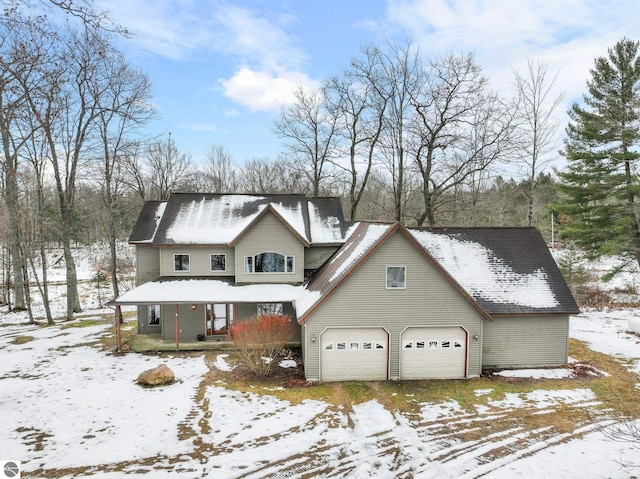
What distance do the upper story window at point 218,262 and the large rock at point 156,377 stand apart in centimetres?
662

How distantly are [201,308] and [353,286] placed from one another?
27.3 ft

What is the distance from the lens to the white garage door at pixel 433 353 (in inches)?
541

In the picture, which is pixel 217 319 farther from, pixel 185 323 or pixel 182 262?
pixel 182 262

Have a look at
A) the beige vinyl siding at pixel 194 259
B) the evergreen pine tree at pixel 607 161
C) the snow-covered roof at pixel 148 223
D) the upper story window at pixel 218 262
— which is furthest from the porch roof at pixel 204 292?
the evergreen pine tree at pixel 607 161

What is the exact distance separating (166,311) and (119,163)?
1594 centimetres

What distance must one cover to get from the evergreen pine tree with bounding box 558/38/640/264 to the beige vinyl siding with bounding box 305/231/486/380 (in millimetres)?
17465

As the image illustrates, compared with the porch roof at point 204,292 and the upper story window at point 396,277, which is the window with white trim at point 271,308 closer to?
the porch roof at point 204,292

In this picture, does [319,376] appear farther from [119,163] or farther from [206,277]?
[119,163]

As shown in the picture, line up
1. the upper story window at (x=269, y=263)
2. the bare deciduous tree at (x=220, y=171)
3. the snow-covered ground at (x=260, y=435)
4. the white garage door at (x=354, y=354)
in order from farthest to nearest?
the bare deciduous tree at (x=220, y=171), the upper story window at (x=269, y=263), the white garage door at (x=354, y=354), the snow-covered ground at (x=260, y=435)

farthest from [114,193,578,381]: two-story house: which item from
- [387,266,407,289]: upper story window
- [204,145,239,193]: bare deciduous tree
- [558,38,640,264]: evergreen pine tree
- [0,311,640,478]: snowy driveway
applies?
[204,145,239,193]: bare deciduous tree

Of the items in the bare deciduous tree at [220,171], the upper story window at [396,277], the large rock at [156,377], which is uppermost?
the bare deciduous tree at [220,171]

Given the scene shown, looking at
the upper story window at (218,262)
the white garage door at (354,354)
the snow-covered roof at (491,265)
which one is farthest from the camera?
the upper story window at (218,262)

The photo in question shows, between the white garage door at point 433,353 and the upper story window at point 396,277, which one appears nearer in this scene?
the upper story window at point 396,277

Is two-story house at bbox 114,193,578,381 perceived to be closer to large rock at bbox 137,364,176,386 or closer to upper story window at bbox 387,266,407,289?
upper story window at bbox 387,266,407,289
